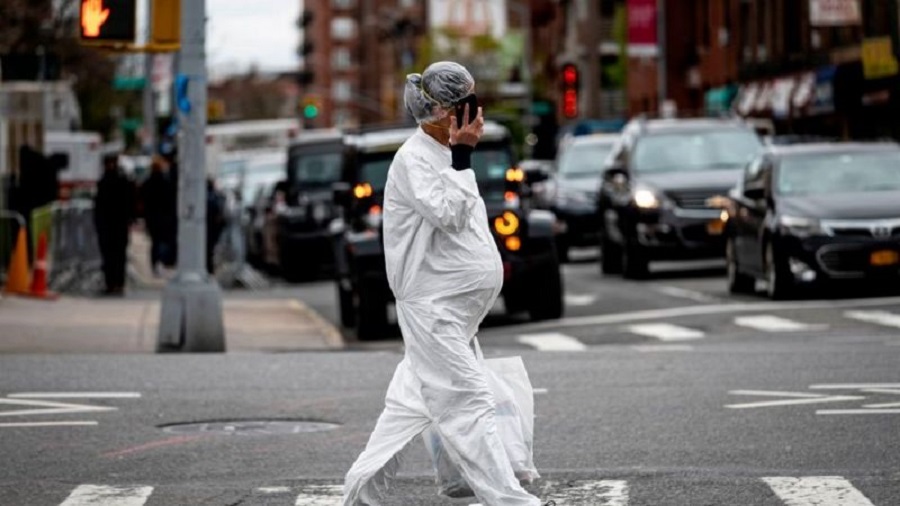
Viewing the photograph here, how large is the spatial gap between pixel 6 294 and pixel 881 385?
49.4 feet

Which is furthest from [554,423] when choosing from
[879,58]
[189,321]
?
[879,58]

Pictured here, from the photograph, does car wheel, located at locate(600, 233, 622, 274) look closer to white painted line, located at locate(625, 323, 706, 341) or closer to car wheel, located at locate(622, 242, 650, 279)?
car wheel, located at locate(622, 242, 650, 279)

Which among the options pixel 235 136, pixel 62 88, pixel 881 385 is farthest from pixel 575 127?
pixel 881 385

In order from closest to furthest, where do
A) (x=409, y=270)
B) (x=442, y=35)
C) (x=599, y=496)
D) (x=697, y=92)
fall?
1. (x=409, y=270)
2. (x=599, y=496)
3. (x=697, y=92)
4. (x=442, y=35)

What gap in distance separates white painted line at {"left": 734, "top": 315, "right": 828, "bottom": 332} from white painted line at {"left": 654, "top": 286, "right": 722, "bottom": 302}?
11.0ft

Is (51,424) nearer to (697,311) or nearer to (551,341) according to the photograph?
(551,341)

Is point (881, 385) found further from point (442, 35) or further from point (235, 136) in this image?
point (442, 35)

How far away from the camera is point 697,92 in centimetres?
7275

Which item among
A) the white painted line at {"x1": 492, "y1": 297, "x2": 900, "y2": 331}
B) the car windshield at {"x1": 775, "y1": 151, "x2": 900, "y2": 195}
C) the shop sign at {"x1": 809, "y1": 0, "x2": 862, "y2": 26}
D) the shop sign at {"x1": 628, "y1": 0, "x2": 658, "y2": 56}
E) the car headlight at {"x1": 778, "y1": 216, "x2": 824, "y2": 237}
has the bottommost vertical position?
the white painted line at {"x1": 492, "y1": 297, "x2": 900, "y2": 331}

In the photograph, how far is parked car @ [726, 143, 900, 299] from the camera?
2367 centimetres

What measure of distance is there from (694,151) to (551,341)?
11.1 m

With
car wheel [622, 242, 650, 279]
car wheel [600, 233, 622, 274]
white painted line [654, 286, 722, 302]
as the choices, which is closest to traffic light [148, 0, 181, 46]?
white painted line [654, 286, 722, 302]

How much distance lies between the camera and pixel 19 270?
2741cm

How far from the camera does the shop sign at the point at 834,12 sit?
45.6m
